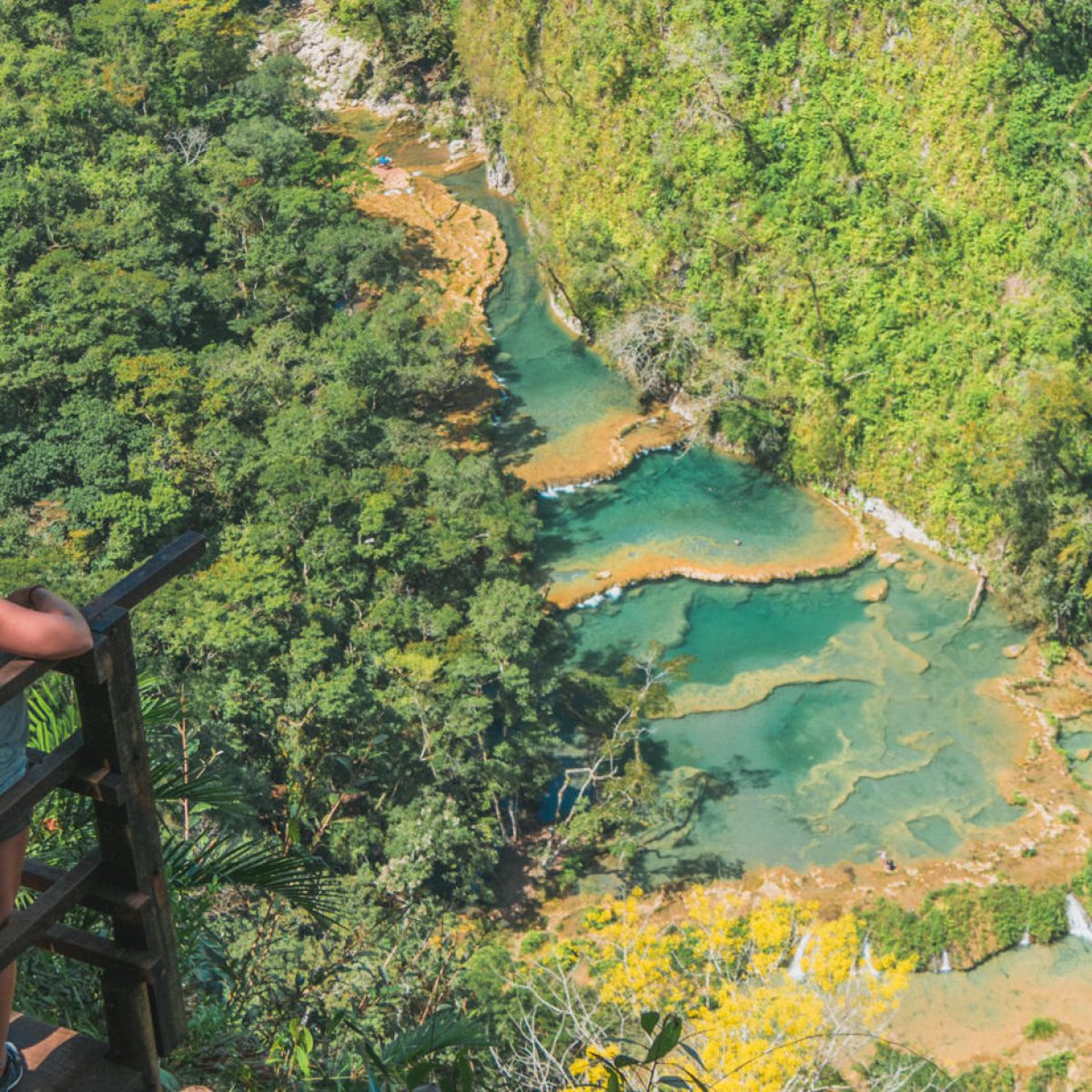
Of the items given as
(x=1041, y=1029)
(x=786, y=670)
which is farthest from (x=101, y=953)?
(x=786, y=670)

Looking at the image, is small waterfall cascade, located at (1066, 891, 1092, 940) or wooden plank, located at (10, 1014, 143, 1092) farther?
small waterfall cascade, located at (1066, 891, 1092, 940)

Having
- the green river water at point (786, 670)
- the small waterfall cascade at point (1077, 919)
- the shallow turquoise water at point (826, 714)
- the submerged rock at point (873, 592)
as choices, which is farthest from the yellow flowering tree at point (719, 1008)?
the submerged rock at point (873, 592)

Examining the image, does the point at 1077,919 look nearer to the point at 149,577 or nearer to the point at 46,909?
the point at 46,909

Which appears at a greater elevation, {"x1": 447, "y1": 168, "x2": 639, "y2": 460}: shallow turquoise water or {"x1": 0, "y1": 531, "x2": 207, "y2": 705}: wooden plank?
{"x1": 0, "y1": 531, "x2": 207, "y2": 705}: wooden plank

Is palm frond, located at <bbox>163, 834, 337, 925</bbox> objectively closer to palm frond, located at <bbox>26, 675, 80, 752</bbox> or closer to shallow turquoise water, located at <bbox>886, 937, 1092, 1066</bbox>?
palm frond, located at <bbox>26, 675, 80, 752</bbox>

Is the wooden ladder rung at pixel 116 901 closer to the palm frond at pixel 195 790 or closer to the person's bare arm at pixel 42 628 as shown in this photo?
the person's bare arm at pixel 42 628

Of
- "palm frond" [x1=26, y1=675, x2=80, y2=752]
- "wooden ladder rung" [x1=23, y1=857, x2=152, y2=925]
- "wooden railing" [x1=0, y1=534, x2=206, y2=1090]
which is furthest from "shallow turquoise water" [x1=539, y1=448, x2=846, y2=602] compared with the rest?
"wooden ladder rung" [x1=23, y1=857, x2=152, y2=925]

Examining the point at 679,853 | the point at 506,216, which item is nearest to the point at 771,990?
the point at 679,853

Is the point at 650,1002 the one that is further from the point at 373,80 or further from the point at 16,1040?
the point at 373,80
